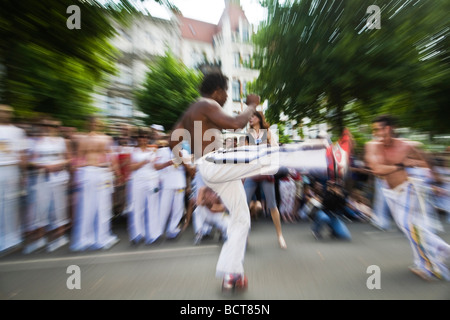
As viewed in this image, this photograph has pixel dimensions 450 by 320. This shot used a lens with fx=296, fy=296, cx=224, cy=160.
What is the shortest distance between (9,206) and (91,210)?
1136 millimetres

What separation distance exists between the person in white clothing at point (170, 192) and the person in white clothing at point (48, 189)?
160cm

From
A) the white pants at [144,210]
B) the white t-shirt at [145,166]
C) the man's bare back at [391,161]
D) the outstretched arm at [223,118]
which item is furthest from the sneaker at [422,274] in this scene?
the white t-shirt at [145,166]

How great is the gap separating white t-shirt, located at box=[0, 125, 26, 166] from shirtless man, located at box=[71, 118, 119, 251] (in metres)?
0.87

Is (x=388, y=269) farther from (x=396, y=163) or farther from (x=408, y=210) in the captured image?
(x=396, y=163)

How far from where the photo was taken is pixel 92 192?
15.0 ft

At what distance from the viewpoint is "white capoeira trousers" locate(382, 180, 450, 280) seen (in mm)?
3123

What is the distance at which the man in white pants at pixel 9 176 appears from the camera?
4.17 meters

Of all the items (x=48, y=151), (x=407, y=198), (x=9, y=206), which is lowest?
(x=9, y=206)

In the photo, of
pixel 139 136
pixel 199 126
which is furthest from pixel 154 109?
pixel 199 126

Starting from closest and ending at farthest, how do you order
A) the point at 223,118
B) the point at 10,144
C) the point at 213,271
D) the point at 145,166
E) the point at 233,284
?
the point at 223,118 → the point at 233,284 → the point at 213,271 → the point at 10,144 → the point at 145,166

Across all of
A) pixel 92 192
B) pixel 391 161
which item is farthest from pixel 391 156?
pixel 92 192

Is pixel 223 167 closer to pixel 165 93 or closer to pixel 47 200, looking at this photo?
pixel 47 200

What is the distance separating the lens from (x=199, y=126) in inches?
111
